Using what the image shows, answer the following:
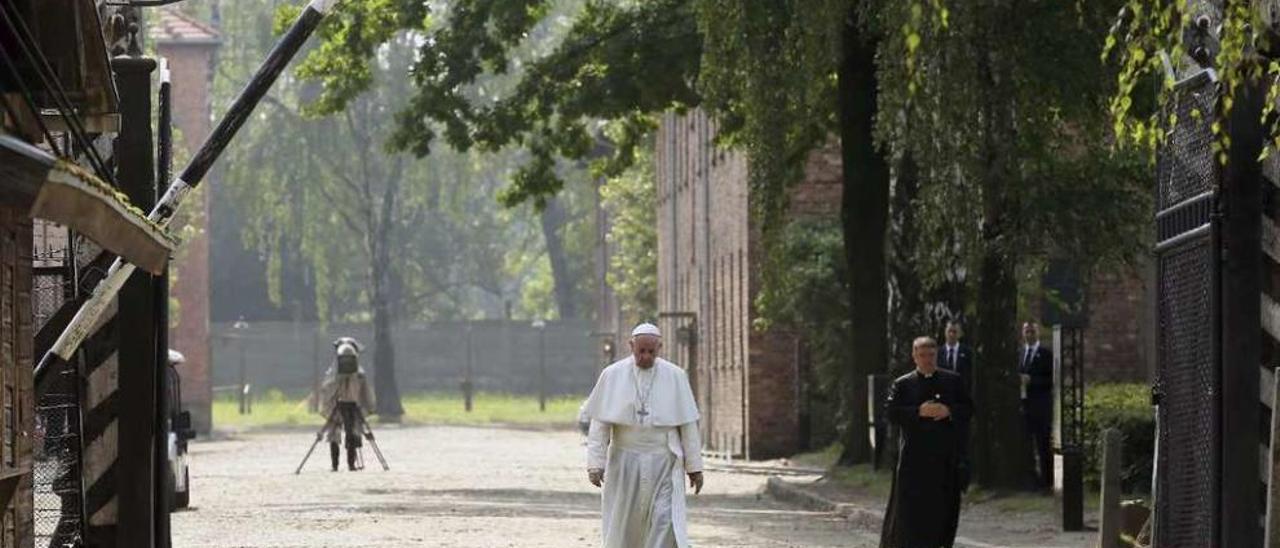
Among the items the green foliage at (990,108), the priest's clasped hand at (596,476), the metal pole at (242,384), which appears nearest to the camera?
the priest's clasped hand at (596,476)

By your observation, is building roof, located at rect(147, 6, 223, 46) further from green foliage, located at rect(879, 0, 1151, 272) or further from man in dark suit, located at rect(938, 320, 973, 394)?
green foliage, located at rect(879, 0, 1151, 272)

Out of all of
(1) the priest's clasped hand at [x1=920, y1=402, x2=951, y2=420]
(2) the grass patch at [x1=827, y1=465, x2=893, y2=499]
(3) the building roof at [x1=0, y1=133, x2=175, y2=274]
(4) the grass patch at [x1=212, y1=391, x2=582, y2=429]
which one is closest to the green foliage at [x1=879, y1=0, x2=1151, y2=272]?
(1) the priest's clasped hand at [x1=920, y1=402, x2=951, y2=420]

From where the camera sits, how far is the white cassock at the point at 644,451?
2003cm

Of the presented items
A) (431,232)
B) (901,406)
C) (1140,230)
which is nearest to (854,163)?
Result: (1140,230)

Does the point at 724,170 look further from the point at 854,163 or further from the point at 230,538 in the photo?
the point at 230,538

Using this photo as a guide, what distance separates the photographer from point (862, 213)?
36.3 m

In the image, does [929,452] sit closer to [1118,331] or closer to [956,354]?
[956,354]

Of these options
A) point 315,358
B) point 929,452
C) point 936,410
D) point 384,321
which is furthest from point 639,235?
point 936,410

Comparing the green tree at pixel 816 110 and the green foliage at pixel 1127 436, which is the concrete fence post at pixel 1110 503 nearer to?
the green foliage at pixel 1127 436

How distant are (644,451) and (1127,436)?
8688 millimetres

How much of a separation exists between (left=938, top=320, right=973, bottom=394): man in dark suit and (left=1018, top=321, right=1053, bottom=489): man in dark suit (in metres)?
0.75

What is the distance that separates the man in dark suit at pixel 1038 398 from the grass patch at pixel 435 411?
54.6 meters

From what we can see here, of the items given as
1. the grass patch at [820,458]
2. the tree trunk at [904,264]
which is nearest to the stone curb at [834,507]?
the tree trunk at [904,264]

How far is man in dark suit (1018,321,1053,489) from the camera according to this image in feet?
104
